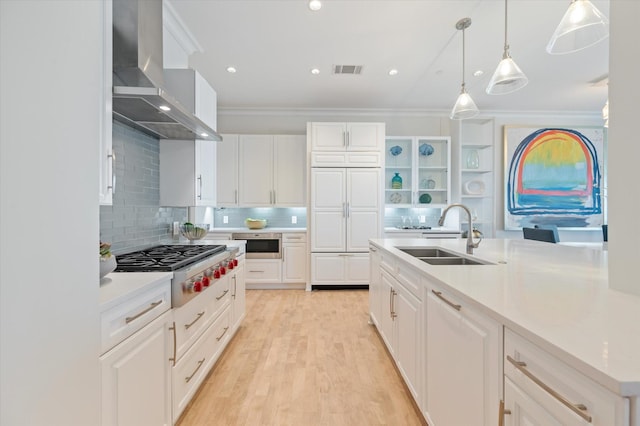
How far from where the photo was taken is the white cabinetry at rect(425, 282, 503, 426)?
3.30ft

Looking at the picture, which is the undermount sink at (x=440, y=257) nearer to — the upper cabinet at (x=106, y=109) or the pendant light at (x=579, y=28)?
the pendant light at (x=579, y=28)

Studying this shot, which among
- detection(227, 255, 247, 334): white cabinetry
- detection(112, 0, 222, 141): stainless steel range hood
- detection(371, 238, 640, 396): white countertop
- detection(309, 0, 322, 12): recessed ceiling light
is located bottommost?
detection(227, 255, 247, 334): white cabinetry

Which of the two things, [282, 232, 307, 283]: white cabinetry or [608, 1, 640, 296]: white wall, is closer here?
[608, 1, 640, 296]: white wall

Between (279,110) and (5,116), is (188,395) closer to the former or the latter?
(5,116)

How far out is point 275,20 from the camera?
287cm

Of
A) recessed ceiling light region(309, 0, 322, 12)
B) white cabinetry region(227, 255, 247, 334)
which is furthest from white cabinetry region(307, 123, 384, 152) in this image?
white cabinetry region(227, 255, 247, 334)

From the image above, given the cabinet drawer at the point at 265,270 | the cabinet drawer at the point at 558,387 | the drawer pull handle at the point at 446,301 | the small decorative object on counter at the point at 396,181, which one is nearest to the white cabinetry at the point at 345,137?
the small decorative object on counter at the point at 396,181

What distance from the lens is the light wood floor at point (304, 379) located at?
1.81 m

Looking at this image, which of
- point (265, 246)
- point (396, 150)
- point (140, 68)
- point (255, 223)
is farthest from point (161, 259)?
point (396, 150)

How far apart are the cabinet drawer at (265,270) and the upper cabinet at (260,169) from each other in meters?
0.92

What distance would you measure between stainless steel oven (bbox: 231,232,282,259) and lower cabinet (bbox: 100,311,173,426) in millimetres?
3121

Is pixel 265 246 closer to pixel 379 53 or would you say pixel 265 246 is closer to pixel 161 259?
pixel 161 259

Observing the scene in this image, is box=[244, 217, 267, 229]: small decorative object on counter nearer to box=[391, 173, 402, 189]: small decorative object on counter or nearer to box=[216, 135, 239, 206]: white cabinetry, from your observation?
box=[216, 135, 239, 206]: white cabinetry

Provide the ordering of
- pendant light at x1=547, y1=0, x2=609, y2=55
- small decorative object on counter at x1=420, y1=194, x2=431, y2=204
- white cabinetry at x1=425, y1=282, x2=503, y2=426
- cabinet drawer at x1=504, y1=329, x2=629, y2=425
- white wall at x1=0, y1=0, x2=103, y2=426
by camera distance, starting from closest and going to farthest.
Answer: cabinet drawer at x1=504, y1=329, x2=629, y2=425
white wall at x1=0, y1=0, x2=103, y2=426
white cabinetry at x1=425, y1=282, x2=503, y2=426
pendant light at x1=547, y1=0, x2=609, y2=55
small decorative object on counter at x1=420, y1=194, x2=431, y2=204
